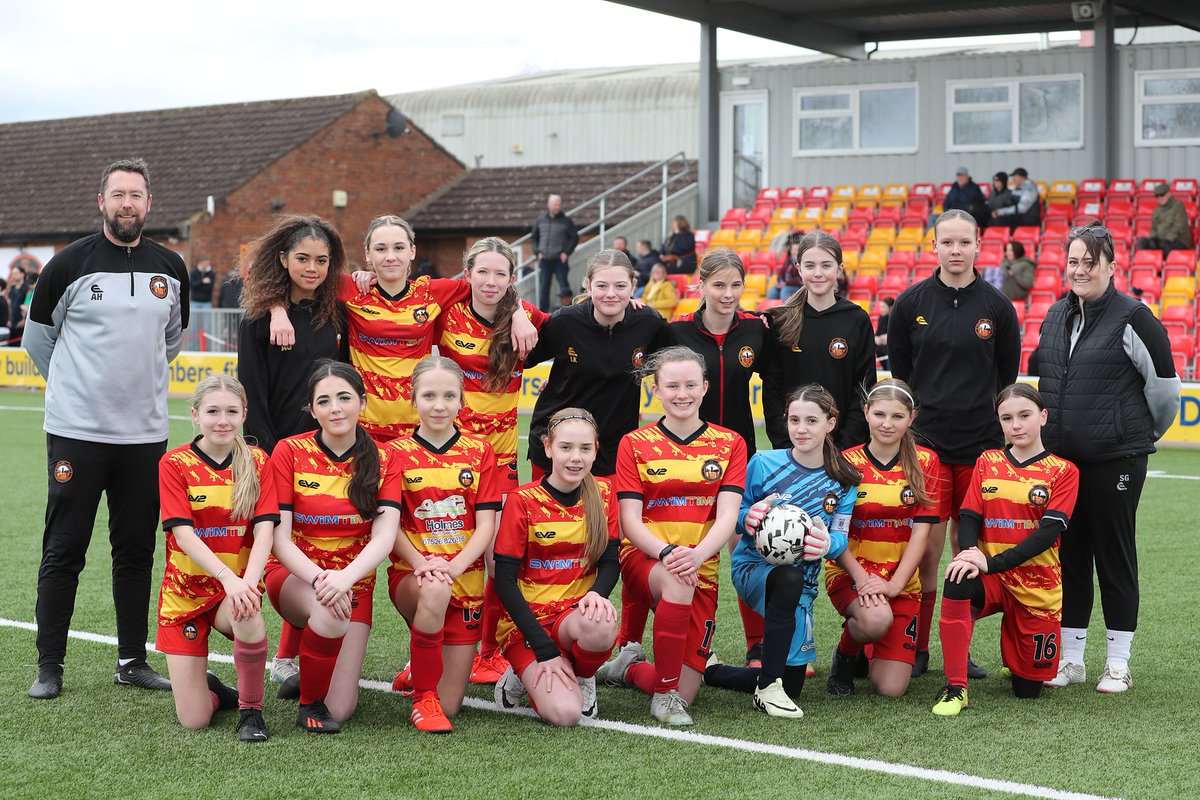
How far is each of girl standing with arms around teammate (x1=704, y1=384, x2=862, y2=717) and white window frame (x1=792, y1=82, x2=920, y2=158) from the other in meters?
16.1

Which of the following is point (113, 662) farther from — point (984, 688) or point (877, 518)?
point (984, 688)

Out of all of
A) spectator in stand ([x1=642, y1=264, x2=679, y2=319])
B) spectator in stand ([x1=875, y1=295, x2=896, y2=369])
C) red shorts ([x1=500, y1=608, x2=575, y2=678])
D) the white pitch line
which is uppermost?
spectator in stand ([x1=642, y1=264, x2=679, y2=319])

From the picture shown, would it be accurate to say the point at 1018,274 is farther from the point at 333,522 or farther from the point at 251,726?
the point at 251,726

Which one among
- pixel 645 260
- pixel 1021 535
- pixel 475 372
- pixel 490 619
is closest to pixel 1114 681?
pixel 1021 535

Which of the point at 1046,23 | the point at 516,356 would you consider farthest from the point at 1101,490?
the point at 1046,23

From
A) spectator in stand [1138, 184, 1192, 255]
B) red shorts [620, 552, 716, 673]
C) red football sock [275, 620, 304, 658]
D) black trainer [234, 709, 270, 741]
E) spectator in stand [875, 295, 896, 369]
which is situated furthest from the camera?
spectator in stand [1138, 184, 1192, 255]

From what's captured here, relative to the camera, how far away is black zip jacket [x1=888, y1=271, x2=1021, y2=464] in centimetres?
535

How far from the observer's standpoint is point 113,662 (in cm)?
552

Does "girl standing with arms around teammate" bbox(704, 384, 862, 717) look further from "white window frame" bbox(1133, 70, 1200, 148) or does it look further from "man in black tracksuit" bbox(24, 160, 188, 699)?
"white window frame" bbox(1133, 70, 1200, 148)

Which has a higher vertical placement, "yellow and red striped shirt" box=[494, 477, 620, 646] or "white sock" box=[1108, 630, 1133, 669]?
"yellow and red striped shirt" box=[494, 477, 620, 646]

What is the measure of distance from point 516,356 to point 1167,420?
104 inches

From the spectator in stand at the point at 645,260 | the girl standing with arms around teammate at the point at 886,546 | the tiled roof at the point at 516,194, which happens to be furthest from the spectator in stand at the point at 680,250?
the girl standing with arms around teammate at the point at 886,546

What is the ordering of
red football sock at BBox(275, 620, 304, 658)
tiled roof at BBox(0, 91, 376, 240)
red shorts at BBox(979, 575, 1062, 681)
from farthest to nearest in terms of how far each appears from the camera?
1. tiled roof at BBox(0, 91, 376, 240)
2. red football sock at BBox(275, 620, 304, 658)
3. red shorts at BBox(979, 575, 1062, 681)

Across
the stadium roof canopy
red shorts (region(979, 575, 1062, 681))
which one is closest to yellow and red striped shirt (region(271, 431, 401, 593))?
red shorts (region(979, 575, 1062, 681))
